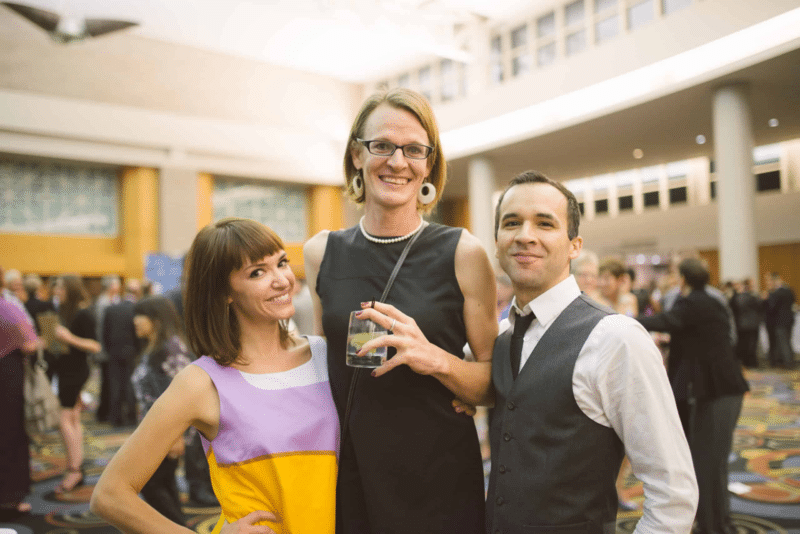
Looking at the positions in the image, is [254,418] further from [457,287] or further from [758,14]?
[758,14]

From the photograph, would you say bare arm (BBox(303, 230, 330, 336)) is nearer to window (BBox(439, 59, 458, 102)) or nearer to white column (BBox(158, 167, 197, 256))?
white column (BBox(158, 167, 197, 256))

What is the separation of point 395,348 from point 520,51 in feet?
45.6

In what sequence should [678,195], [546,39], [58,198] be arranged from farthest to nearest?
1. [678,195]
2. [58,198]
3. [546,39]

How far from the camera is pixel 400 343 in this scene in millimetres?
1184

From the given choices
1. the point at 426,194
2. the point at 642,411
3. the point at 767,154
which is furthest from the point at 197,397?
the point at 767,154

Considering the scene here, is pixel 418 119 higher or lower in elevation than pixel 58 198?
lower

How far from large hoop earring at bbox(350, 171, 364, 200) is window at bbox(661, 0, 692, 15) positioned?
35.4ft

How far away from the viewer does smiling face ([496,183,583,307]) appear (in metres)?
1.34

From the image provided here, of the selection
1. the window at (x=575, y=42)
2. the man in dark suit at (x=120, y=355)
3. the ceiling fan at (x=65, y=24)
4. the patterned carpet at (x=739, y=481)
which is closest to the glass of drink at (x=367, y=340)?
the patterned carpet at (x=739, y=481)

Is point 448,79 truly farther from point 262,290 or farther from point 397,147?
point 262,290

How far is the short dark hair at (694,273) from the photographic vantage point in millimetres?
3596

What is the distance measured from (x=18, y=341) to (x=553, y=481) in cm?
389

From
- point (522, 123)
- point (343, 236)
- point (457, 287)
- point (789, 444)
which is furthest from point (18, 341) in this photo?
point (522, 123)

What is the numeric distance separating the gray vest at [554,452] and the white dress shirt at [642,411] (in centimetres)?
3
